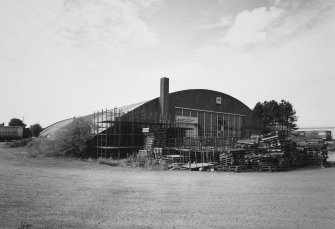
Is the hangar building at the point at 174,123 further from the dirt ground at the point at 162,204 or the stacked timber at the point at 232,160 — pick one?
the dirt ground at the point at 162,204

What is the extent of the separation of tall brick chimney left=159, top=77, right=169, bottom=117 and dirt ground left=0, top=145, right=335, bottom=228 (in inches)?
682

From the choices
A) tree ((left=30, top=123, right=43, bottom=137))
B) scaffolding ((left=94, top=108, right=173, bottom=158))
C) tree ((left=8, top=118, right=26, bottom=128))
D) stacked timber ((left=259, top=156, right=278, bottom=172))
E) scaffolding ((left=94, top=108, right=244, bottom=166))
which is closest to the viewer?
stacked timber ((left=259, top=156, right=278, bottom=172))

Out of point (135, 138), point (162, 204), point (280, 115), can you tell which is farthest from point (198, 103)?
point (280, 115)

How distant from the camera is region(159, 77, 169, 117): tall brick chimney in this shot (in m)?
28.8

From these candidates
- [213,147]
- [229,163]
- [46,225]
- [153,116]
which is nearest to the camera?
[46,225]

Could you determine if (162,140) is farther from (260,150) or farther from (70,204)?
(70,204)

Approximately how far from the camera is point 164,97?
95.1 ft

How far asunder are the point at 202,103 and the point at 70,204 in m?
26.6

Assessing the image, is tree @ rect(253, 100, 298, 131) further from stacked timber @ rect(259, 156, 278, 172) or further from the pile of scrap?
stacked timber @ rect(259, 156, 278, 172)

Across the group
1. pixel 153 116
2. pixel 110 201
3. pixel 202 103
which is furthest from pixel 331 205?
pixel 202 103

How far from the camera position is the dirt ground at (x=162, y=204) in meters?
6.25

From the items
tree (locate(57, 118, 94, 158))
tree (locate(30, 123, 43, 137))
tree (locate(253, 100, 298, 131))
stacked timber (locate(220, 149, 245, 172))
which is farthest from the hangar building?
tree (locate(30, 123, 43, 137))

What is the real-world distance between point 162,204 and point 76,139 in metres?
17.8

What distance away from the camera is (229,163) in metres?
17.7
